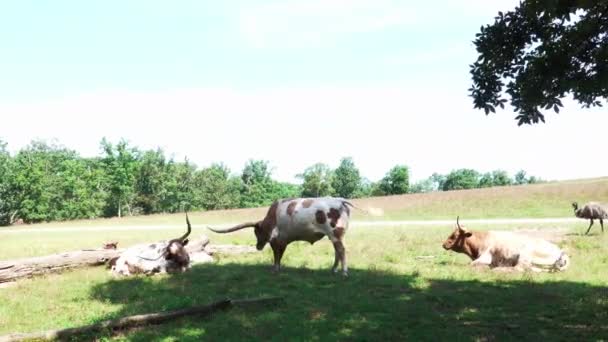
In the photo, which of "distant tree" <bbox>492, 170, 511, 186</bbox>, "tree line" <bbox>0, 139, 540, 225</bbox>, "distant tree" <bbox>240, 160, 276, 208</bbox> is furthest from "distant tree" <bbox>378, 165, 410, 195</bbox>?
"distant tree" <bbox>492, 170, 511, 186</bbox>

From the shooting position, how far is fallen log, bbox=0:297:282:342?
834 centimetres

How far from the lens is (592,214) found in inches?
866

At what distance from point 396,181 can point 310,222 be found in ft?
334

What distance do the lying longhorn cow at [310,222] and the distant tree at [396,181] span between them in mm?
100107

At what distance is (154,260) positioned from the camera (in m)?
15.4

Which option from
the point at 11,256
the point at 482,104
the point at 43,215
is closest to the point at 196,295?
the point at 482,104

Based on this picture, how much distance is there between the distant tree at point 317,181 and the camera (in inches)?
4478

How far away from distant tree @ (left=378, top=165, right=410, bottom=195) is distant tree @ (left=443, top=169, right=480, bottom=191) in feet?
101

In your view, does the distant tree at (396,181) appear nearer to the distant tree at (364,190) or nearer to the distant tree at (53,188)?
the distant tree at (364,190)

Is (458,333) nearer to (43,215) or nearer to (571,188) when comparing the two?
(571,188)

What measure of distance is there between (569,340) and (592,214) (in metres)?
15.8

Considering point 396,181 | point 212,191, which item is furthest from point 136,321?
point 396,181

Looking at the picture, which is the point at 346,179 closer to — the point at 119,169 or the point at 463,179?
the point at 463,179

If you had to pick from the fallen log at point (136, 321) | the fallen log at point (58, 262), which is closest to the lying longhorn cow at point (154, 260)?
the fallen log at point (58, 262)
